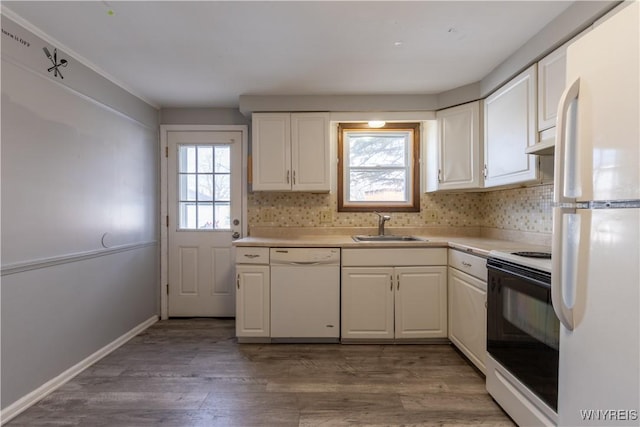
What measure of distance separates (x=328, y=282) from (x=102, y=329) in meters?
1.82

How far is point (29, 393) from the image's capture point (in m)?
1.78

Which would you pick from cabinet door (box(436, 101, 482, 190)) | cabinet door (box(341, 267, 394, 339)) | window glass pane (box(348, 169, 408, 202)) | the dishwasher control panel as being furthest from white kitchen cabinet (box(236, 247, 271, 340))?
cabinet door (box(436, 101, 482, 190))

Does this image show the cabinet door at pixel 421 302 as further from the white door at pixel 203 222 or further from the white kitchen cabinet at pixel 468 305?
the white door at pixel 203 222

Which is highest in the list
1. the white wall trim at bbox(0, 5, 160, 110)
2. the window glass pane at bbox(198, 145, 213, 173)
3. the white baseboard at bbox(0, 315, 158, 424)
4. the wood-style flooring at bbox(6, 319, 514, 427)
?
the white wall trim at bbox(0, 5, 160, 110)

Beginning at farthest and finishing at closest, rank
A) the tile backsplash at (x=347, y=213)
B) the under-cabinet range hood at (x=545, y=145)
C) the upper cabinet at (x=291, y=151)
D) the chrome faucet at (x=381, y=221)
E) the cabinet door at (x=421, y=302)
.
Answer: the tile backsplash at (x=347, y=213) → the chrome faucet at (x=381, y=221) → the upper cabinet at (x=291, y=151) → the cabinet door at (x=421, y=302) → the under-cabinet range hood at (x=545, y=145)

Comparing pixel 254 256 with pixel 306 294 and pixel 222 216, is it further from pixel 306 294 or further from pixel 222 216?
pixel 222 216

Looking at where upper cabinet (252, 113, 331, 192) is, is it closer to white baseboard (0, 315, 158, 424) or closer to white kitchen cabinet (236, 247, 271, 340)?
white kitchen cabinet (236, 247, 271, 340)

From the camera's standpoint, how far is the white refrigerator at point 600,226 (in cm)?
87

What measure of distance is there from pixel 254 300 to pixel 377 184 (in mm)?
1687

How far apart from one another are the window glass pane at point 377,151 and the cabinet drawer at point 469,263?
3.82 ft

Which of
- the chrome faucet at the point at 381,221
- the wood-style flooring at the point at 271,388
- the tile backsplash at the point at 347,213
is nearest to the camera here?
the wood-style flooring at the point at 271,388

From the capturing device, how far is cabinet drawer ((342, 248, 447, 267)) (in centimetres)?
254

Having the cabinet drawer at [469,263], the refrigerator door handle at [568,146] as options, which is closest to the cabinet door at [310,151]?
the cabinet drawer at [469,263]

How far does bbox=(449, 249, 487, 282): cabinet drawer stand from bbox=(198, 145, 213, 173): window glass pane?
99.3 inches
